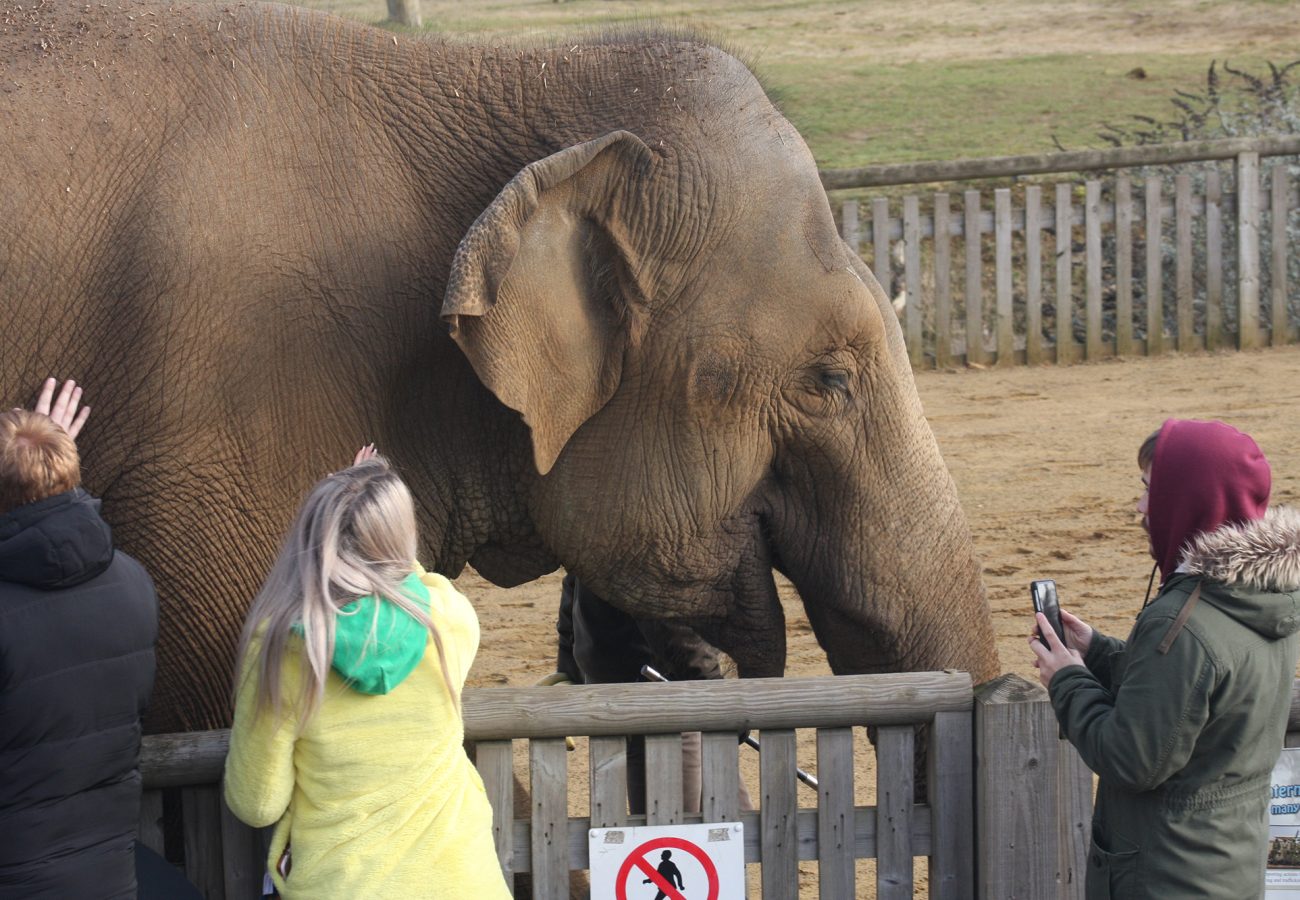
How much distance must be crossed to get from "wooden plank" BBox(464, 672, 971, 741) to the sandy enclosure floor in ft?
5.35

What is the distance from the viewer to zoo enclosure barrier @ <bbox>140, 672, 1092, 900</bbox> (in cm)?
351

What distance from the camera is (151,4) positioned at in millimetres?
3877

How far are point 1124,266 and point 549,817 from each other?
9.75 m

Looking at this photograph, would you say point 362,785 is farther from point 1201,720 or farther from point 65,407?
point 1201,720

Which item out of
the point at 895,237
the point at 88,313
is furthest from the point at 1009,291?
the point at 88,313

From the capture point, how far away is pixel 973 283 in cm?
1219

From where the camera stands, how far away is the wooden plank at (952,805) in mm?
3598

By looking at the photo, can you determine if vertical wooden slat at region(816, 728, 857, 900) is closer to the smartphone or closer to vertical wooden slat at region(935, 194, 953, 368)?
the smartphone

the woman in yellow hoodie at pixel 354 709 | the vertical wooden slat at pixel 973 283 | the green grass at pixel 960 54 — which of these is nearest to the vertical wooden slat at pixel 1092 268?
the vertical wooden slat at pixel 973 283

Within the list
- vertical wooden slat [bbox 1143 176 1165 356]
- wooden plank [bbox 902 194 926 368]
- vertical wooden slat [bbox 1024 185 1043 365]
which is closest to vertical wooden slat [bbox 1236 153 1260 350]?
vertical wooden slat [bbox 1143 176 1165 356]

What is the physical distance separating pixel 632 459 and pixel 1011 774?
1107 millimetres

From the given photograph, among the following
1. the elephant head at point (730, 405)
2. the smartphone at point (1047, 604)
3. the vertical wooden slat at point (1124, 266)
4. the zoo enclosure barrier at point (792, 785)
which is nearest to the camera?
the smartphone at point (1047, 604)

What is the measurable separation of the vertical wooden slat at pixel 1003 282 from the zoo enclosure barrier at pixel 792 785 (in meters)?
8.99

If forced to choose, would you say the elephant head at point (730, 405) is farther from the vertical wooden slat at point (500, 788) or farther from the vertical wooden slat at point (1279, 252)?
the vertical wooden slat at point (1279, 252)
